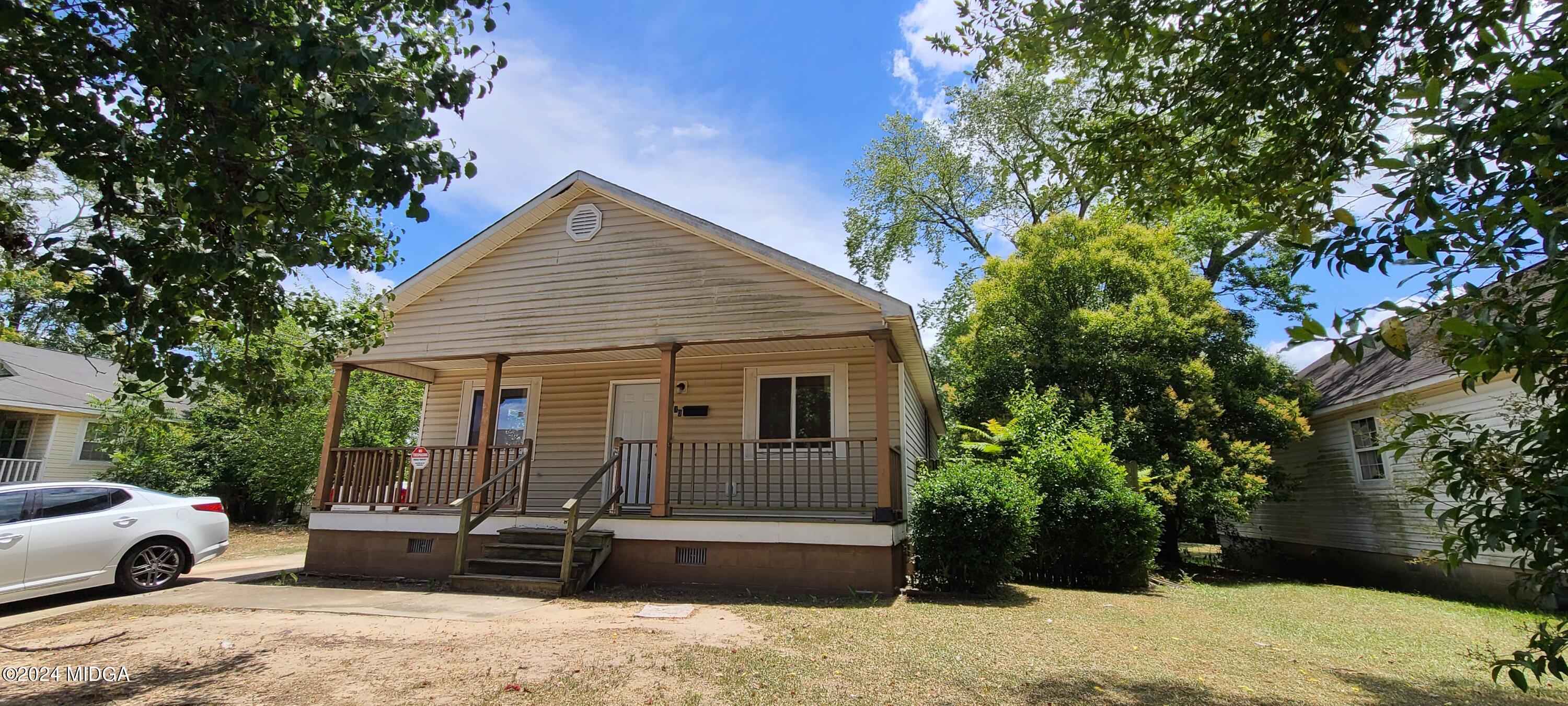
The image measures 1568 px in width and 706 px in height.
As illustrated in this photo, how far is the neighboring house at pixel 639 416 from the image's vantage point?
904cm

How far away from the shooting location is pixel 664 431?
958 cm

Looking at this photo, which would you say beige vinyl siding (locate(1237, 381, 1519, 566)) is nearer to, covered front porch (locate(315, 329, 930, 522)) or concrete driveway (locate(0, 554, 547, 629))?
covered front porch (locate(315, 329, 930, 522))

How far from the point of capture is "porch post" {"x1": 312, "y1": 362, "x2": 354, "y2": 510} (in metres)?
10.9

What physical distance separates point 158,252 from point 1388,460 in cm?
1760

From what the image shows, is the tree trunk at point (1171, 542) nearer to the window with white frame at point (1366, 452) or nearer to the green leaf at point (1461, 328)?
the window with white frame at point (1366, 452)

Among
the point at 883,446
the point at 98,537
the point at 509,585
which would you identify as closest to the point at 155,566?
the point at 98,537

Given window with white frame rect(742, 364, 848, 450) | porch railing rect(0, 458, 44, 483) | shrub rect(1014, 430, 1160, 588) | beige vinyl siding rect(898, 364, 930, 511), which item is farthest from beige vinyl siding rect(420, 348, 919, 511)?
porch railing rect(0, 458, 44, 483)

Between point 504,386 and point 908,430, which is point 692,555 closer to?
point 908,430

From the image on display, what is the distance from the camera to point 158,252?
13.5 ft

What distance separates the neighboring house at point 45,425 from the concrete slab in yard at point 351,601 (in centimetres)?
1483

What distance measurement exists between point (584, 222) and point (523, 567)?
16.7 feet

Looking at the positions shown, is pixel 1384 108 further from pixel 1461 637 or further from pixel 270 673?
pixel 270 673

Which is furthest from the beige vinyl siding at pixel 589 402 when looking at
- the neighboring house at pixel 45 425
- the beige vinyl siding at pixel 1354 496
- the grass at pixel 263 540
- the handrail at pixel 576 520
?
the neighboring house at pixel 45 425

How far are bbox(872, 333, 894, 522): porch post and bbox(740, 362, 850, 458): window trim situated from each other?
168 centimetres
